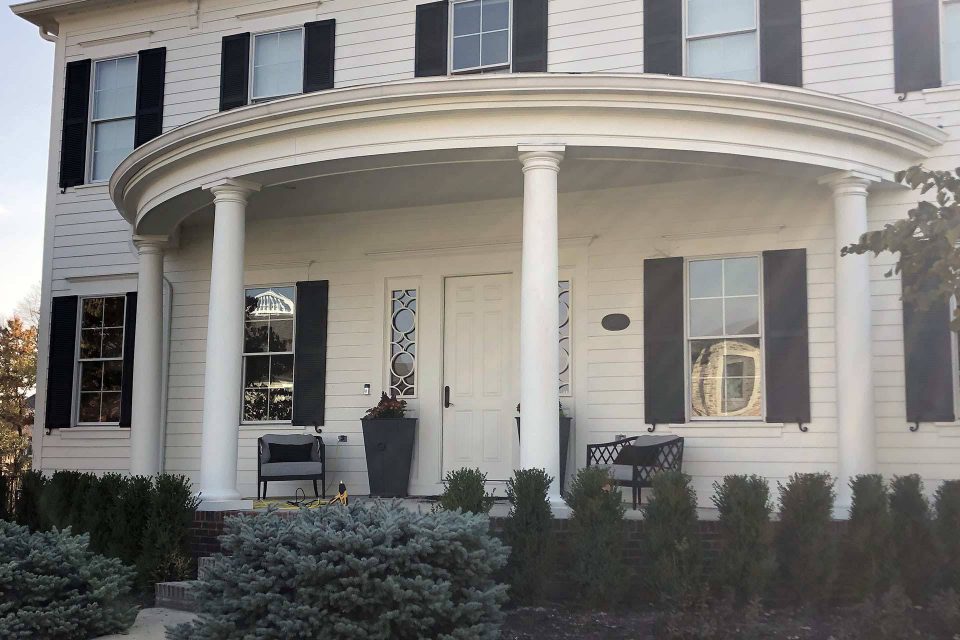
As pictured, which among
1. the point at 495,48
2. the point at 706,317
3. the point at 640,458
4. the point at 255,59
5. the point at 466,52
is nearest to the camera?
the point at 640,458

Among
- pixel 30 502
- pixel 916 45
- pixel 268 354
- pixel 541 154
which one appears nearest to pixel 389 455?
pixel 268 354

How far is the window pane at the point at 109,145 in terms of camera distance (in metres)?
13.2

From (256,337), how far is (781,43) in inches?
262

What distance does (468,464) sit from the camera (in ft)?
35.8

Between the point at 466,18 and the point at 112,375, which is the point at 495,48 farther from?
the point at 112,375

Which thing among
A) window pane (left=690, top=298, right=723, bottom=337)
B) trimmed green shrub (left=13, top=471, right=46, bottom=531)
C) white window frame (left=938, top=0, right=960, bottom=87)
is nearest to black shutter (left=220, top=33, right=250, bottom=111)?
trimmed green shrub (left=13, top=471, right=46, bottom=531)

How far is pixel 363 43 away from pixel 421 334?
348cm

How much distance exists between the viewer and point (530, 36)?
36.4 feet

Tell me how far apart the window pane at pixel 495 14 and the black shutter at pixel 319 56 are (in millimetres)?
1840

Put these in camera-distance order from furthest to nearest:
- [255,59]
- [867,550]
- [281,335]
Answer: [255,59], [281,335], [867,550]

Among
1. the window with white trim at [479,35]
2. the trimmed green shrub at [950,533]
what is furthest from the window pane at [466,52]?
the trimmed green shrub at [950,533]

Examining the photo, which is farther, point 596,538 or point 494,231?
point 494,231

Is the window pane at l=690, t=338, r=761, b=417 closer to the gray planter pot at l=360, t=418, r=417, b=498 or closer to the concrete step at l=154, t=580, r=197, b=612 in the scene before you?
the gray planter pot at l=360, t=418, r=417, b=498

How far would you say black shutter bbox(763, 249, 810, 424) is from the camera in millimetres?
9555
